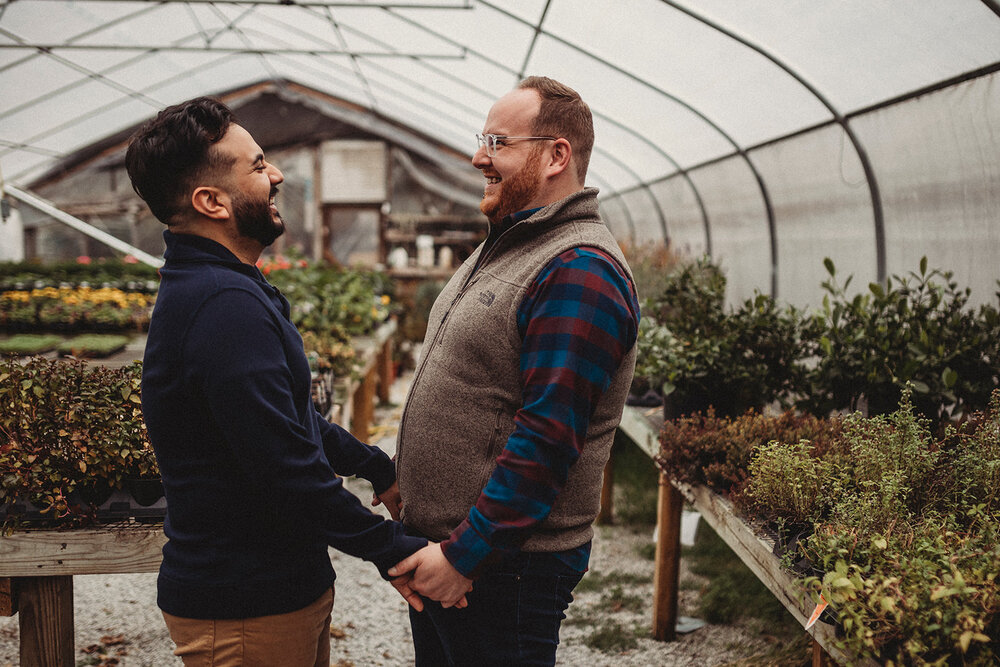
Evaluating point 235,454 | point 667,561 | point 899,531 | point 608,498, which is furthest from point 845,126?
point 235,454

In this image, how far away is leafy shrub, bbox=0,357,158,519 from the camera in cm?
187

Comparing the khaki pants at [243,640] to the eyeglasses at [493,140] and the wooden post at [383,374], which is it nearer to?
the eyeglasses at [493,140]

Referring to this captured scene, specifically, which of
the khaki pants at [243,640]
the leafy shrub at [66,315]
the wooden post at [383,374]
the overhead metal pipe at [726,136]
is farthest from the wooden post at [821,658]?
the wooden post at [383,374]

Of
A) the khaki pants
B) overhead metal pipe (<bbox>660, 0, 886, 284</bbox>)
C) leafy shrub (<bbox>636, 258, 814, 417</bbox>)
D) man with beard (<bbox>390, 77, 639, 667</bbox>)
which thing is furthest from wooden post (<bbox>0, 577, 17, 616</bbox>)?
overhead metal pipe (<bbox>660, 0, 886, 284</bbox>)

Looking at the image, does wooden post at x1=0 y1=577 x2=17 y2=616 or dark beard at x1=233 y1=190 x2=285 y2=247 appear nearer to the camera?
dark beard at x1=233 y1=190 x2=285 y2=247

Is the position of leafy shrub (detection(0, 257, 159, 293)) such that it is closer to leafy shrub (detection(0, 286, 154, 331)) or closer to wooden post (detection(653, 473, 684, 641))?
leafy shrub (detection(0, 286, 154, 331))

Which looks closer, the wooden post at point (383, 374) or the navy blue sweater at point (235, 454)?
the navy blue sweater at point (235, 454)

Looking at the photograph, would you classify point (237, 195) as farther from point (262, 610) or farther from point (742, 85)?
point (742, 85)

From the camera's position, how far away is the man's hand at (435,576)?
139cm

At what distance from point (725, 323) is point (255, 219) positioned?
219cm

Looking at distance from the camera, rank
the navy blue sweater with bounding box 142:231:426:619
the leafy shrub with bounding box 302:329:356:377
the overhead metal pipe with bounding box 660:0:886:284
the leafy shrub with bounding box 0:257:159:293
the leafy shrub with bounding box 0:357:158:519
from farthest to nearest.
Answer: the leafy shrub with bounding box 0:257:159:293 < the leafy shrub with bounding box 302:329:356:377 < the overhead metal pipe with bounding box 660:0:886:284 < the leafy shrub with bounding box 0:357:158:519 < the navy blue sweater with bounding box 142:231:426:619

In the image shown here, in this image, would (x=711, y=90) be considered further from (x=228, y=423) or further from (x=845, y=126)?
(x=228, y=423)

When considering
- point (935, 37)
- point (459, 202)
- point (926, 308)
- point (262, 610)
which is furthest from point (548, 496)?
point (459, 202)

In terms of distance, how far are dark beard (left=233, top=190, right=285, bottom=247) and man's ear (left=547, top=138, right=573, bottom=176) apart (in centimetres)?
56
